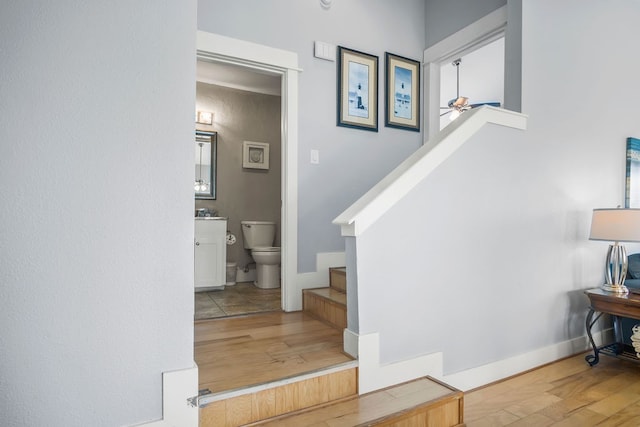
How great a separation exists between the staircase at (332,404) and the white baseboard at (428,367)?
0.04 m

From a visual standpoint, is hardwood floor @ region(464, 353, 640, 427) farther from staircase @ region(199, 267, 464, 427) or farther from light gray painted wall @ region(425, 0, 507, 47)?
light gray painted wall @ region(425, 0, 507, 47)

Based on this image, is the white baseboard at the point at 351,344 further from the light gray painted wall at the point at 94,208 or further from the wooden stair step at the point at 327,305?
the light gray painted wall at the point at 94,208

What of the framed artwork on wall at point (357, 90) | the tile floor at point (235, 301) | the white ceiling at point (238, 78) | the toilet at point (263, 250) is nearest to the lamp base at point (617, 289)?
the framed artwork on wall at point (357, 90)

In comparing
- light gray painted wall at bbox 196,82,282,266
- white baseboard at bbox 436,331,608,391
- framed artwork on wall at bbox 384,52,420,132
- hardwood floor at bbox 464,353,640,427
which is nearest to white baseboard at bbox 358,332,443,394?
white baseboard at bbox 436,331,608,391

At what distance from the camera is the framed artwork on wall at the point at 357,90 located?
10.1ft

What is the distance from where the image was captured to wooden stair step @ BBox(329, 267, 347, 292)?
273 centimetres

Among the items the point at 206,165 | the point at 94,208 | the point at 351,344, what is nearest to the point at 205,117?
the point at 206,165

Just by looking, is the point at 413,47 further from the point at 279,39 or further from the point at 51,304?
the point at 51,304

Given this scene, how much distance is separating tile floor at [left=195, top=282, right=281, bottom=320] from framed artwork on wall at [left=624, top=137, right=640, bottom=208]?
3.08 meters

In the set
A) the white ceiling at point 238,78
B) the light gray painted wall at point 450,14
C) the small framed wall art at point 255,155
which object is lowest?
the small framed wall art at point 255,155

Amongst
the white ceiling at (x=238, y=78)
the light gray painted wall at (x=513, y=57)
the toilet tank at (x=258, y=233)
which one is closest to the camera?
the light gray painted wall at (x=513, y=57)

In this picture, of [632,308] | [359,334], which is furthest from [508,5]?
[359,334]

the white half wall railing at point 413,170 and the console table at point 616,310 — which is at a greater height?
the white half wall railing at point 413,170

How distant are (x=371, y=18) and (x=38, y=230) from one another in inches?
119
